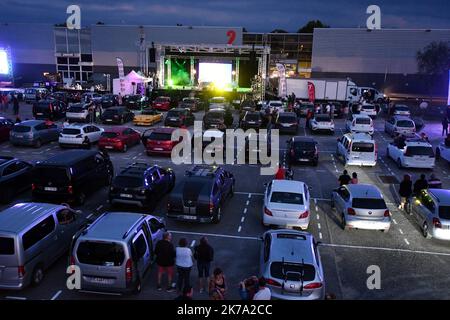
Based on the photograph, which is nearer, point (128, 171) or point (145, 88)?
point (128, 171)

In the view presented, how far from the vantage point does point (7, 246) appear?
955 cm

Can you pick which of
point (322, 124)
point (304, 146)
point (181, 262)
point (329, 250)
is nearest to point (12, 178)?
point (181, 262)

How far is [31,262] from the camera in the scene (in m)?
9.88

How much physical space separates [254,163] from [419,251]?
10959 millimetres

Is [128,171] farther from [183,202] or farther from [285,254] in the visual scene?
[285,254]

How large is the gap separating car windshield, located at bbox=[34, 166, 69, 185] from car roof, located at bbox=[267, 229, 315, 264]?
7463 mm

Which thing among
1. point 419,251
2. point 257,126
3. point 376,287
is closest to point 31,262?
point 376,287

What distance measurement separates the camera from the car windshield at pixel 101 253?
9344 mm

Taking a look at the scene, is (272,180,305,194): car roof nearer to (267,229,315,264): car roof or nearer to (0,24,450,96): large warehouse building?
(267,229,315,264): car roof

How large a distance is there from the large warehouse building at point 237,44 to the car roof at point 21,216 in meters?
43.2

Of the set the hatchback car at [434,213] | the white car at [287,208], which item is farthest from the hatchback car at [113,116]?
the hatchback car at [434,213]

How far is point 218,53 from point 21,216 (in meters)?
41.0

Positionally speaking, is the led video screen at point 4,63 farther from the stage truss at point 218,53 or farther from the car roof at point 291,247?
the car roof at point 291,247
